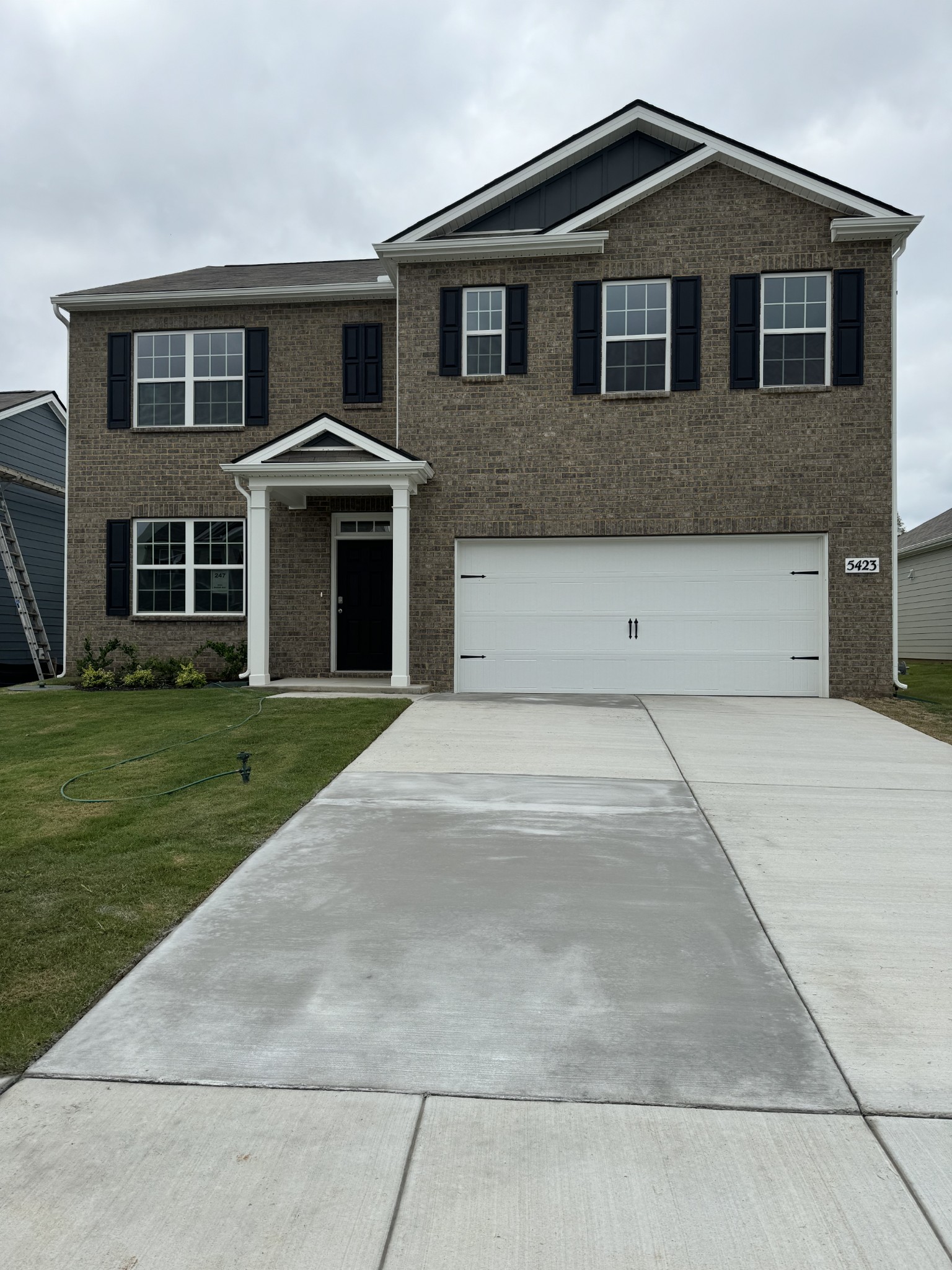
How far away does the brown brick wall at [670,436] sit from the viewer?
42.1ft

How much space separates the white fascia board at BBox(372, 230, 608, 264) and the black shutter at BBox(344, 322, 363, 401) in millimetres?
1457

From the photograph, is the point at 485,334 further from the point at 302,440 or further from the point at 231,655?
the point at 231,655

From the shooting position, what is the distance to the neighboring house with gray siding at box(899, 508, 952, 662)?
22984 millimetres

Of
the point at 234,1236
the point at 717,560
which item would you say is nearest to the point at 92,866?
the point at 234,1236

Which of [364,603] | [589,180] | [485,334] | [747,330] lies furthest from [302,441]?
[747,330]

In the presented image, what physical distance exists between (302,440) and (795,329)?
7.18 meters

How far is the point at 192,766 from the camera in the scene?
7711 mm

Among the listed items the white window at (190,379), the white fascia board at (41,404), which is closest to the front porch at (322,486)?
the white window at (190,379)

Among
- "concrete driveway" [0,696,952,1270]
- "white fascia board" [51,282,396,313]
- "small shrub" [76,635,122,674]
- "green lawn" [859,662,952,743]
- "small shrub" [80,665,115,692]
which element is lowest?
"concrete driveway" [0,696,952,1270]

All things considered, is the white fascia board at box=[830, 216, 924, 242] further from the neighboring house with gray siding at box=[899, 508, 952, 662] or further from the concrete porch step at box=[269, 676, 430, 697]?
the neighboring house with gray siding at box=[899, 508, 952, 662]

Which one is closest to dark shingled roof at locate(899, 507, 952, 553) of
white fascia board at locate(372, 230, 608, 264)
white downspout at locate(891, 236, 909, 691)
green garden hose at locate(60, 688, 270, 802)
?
white downspout at locate(891, 236, 909, 691)

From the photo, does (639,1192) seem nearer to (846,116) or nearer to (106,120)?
(846,116)

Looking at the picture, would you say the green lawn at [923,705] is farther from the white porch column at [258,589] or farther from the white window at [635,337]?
the white porch column at [258,589]

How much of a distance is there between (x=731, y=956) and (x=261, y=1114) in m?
2.09
